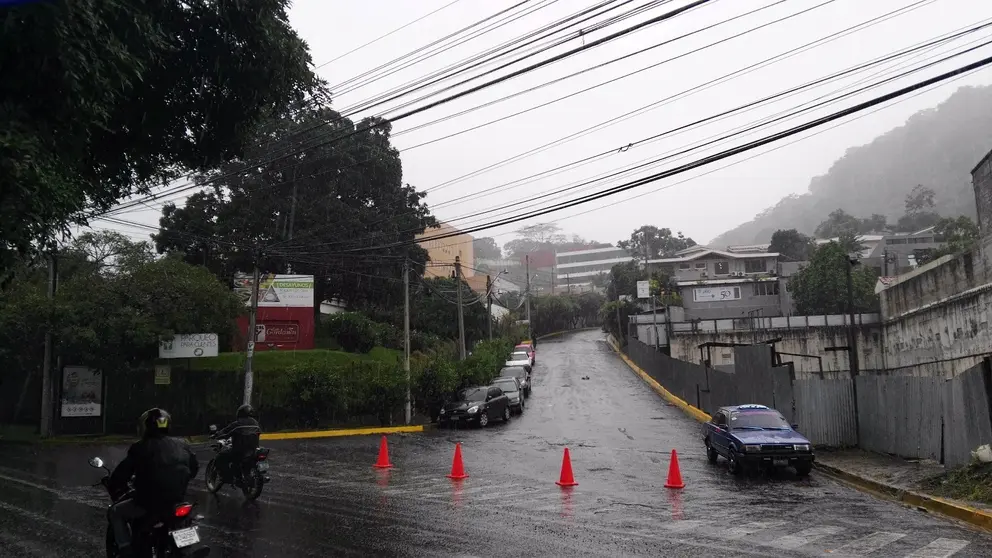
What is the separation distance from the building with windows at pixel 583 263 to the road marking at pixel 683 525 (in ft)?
531

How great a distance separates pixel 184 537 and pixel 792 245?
349 ft

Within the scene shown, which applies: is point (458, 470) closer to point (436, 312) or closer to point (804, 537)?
point (804, 537)

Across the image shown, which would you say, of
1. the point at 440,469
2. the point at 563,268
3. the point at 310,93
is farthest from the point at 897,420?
the point at 563,268

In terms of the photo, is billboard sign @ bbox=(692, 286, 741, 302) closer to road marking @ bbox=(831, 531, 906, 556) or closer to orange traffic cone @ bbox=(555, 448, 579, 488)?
orange traffic cone @ bbox=(555, 448, 579, 488)

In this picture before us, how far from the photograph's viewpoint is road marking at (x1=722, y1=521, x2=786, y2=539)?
9.38 m

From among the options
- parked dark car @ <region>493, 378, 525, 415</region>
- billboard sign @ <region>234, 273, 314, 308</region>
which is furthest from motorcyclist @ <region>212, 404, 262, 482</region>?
billboard sign @ <region>234, 273, 314, 308</region>


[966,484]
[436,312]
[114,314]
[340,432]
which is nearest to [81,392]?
[114,314]

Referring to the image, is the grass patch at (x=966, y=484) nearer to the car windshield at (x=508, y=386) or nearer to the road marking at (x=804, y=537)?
the road marking at (x=804, y=537)

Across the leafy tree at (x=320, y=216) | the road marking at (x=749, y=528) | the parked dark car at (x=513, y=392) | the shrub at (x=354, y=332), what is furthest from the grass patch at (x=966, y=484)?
the shrub at (x=354, y=332)

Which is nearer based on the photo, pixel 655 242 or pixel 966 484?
pixel 966 484

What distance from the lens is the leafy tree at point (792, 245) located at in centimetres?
10138

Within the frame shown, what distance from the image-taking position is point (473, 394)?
2869cm

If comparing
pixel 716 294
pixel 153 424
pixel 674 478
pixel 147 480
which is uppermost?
pixel 716 294

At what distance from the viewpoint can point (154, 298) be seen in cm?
2623
